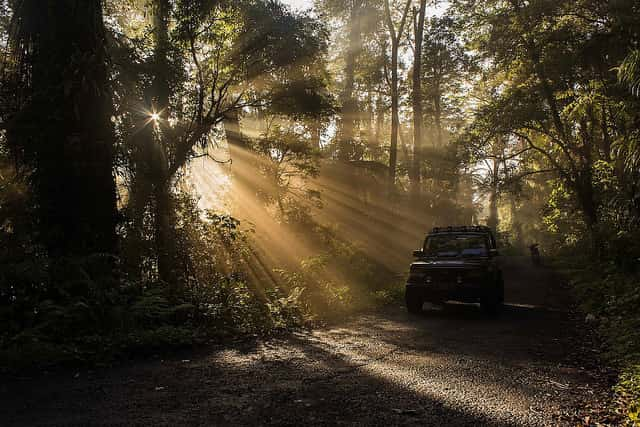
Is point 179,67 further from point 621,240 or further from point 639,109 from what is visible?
point 621,240

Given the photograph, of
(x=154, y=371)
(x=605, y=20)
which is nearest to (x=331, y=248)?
(x=605, y=20)

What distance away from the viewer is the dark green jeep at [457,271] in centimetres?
1052

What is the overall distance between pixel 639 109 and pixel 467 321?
548 cm

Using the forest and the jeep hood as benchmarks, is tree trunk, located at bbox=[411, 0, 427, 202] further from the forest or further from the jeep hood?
the jeep hood

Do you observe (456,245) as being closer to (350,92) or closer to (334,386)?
(334,386)

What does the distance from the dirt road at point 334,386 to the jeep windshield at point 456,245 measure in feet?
12.5

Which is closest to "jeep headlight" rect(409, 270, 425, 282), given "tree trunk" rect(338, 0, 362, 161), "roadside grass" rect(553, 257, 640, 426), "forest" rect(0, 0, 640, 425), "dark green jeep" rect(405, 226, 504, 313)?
"dark green jeep" rect(405, 226, 504, 313)

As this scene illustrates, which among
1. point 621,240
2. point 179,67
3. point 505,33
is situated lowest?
point 621,240

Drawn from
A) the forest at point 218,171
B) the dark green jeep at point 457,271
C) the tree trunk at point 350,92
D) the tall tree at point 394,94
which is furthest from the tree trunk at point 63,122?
the tree trunk at point 350,92

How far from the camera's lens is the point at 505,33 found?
19031 mm

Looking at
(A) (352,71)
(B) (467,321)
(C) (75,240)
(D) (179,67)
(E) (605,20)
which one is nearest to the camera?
(C) (75,240)

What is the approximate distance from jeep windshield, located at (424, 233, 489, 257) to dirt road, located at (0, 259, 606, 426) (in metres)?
3.80

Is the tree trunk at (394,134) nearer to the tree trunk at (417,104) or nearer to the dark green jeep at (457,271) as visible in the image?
the tree trunk at (417,104)

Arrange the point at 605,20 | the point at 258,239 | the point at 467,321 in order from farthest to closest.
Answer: the point at 258,239 < the point at 605,20 < the point at 467,321
